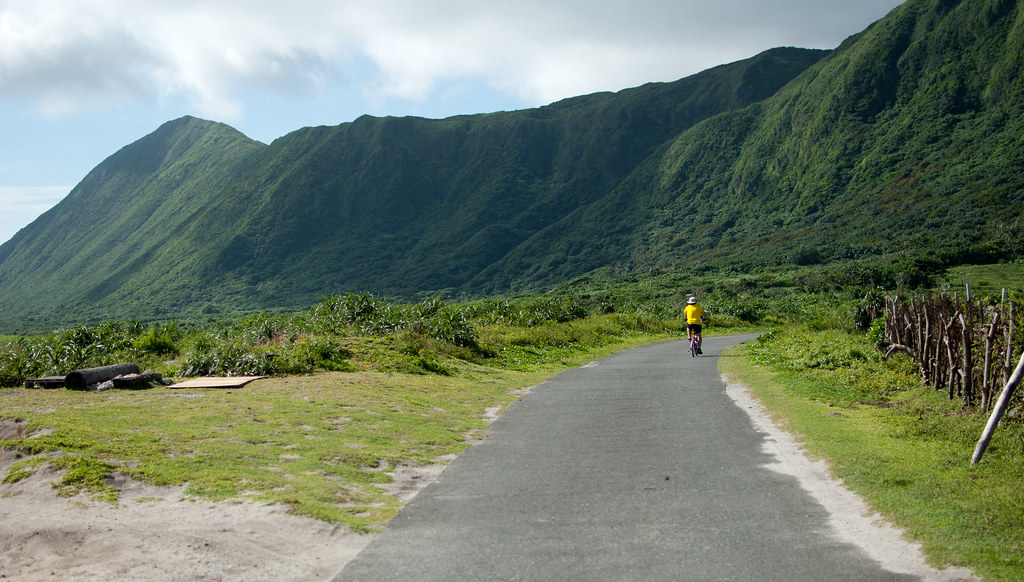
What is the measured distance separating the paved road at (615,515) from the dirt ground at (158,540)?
1.51 feet

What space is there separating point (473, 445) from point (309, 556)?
13.8ft

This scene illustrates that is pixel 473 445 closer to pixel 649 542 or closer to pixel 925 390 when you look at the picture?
pixel 649 542

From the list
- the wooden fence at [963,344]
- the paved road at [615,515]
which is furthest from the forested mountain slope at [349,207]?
the paved road at [615,515]

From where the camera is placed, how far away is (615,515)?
6.30m

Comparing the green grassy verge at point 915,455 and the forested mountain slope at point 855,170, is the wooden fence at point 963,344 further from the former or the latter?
the forested mountain slope at point 855,170

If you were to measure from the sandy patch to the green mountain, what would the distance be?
65.0 m

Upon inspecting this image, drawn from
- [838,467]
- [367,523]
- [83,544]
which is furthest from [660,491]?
[83,544]

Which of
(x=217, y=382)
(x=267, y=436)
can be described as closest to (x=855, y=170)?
(x=217, y=382)

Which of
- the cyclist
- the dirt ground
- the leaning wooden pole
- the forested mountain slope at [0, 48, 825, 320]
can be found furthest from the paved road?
the forested mountain slope at [0, 48, 825, 320]

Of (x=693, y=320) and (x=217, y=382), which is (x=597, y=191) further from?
(x=217, y=382)

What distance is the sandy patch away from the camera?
4.99 m

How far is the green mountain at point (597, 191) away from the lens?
98625 millimetres

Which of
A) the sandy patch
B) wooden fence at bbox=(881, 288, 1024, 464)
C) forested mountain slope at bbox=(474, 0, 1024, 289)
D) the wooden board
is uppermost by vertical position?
forested mountain slope at bbox=(474, 0, 1024, 289)

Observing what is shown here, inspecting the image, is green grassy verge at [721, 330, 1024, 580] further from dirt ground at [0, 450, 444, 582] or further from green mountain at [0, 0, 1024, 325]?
green mountain at [0, 0, 1024, 325]
